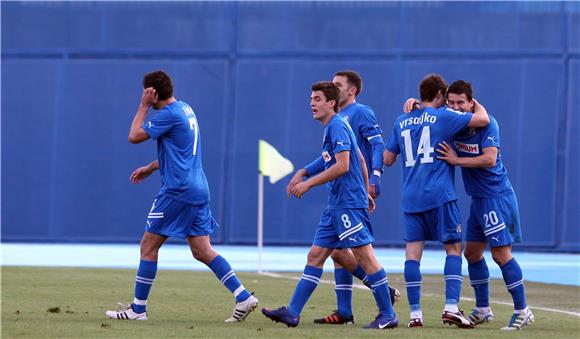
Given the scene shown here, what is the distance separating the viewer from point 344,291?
9.36 metres

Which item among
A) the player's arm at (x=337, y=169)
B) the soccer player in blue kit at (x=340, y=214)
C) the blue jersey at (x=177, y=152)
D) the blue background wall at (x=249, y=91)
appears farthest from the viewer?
the blue background wall at (x=249, y=91)

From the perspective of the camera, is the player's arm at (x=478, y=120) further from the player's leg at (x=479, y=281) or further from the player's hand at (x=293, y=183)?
the player's hand at (x=293, y=183)

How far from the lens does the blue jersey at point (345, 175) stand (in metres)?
8.62

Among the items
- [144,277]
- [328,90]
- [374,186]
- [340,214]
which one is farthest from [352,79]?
[144,277]

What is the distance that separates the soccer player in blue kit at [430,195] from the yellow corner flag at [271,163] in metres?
8.95

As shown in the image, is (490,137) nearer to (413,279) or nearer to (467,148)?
(467,148)

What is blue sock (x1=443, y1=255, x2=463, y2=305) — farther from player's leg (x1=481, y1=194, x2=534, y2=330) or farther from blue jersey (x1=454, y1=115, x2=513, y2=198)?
blue jersey (x1=454, y1=115, x2=513, y2=198)

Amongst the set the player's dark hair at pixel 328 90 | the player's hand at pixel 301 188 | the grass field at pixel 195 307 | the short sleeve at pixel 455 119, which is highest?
the player's dark hair at pixel 328 90

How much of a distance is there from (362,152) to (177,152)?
4.86 feet

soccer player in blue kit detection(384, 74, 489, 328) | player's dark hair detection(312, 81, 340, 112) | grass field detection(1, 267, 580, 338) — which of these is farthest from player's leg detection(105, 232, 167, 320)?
soccer player in blue kit detection(384, 74, 489, 328)

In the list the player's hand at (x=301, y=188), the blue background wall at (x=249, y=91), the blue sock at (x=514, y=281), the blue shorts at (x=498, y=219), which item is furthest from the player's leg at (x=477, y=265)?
the blue background wall at (x=249, y=91)

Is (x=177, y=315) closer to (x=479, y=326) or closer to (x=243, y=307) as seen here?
(x=243, y=307)

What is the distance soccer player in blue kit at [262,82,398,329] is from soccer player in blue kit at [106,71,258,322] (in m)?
0.58

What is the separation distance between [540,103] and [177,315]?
59.7ft
